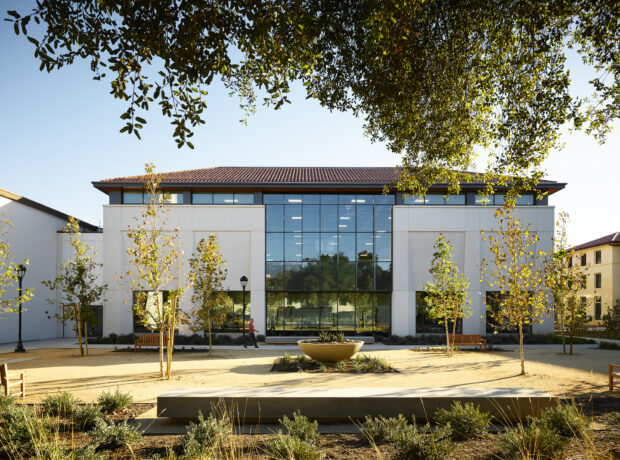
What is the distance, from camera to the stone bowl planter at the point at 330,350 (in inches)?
607

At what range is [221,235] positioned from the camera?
27.8 metres

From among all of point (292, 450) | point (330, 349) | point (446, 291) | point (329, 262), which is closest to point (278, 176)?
point (329, 262)

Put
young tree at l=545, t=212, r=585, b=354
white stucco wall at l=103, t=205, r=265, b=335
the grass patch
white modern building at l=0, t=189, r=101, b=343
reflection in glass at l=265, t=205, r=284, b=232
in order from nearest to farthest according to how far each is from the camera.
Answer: the grass patch
young tree at l=545, t=212, r=585, b=354
white modern building at l=0, t=189, r=101, b=343
white stucco wall at l=103, t=205, r=265, b=335
reflection in glass at l=265, t=205, r=284, b=232

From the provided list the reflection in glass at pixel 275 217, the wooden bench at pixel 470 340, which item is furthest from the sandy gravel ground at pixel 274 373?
the reflection in glass at pixel 275 217

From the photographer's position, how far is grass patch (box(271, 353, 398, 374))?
48.0ft

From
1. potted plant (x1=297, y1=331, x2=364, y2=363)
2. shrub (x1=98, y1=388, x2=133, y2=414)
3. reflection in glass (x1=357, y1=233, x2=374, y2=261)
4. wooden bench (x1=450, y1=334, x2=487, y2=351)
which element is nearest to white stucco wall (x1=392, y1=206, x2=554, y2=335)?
reflection in glass (x1=357, y1=233, x2=374, y2=261)

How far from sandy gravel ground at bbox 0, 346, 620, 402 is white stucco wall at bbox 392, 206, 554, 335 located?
22.3ft

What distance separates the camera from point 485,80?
8164mm

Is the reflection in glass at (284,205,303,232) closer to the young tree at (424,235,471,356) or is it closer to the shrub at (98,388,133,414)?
the young tree at (424,235,471,356)

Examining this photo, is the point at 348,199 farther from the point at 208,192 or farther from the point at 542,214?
the point at 542,214

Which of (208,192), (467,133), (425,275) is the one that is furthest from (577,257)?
(467,133)

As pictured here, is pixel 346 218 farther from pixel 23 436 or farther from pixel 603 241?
pixel 603 241

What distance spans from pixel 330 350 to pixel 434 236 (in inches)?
595

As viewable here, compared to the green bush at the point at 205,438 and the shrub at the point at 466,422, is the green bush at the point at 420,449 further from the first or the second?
the green bush at the point at 205,438
